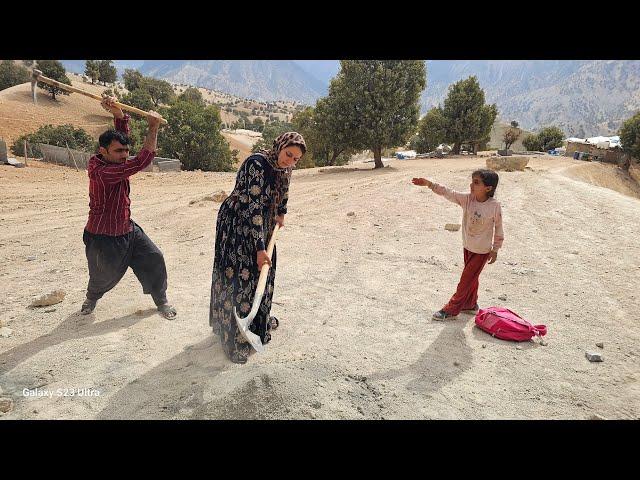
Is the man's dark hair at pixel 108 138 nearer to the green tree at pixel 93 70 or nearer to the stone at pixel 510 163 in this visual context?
the stone at pixel 510 163

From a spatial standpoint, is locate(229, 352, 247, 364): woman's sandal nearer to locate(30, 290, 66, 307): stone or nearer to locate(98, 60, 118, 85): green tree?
locate(30, 290, 66, 307): stone

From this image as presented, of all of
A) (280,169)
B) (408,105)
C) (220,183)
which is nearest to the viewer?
(280,169)

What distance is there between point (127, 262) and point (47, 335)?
94 cm

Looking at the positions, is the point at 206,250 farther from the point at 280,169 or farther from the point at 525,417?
the point at 525,417

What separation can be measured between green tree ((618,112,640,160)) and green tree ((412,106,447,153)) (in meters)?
13.2

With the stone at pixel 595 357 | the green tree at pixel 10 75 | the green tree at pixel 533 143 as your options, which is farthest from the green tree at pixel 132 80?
the stone at pixel 595 357

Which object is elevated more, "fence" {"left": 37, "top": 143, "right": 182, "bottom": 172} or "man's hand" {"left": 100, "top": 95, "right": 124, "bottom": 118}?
"man's hand" {"left": 100, "top": 95, "right": 124, "bottom": 118}

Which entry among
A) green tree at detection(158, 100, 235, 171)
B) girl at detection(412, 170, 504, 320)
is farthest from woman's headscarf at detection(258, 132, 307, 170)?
green tree at detection(158, 100, 235, 171)

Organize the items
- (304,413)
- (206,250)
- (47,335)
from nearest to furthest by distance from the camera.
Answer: (304,413) → (47,335) → (206,250)

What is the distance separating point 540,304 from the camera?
423 centimetres

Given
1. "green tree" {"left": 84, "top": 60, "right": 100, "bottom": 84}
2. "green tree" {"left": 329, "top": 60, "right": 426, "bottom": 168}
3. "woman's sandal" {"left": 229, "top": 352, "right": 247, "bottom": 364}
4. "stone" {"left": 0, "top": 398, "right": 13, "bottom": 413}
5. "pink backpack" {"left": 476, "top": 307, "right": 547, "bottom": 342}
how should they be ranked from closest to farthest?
"stone" {"left": 0, "top": 398, "right": 13, "bottom": 413} → "woman's sandal" {"left": 229, "top": 352, "right": 247, "bottom": 364} → "pink backpack" {"left": 476, "top": 307, "right": 547, "bottom": 342} → "green tree" {"left": 329, "top": 60, "right": 426, "bottom": 168} → "green tree" {"left": 84, "top": 60, "right": 100, "bottom": 84}

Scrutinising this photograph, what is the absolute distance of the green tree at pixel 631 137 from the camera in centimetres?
2717

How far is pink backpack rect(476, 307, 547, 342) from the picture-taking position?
11.2 feet

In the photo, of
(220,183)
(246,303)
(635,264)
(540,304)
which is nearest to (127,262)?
(246,303)
